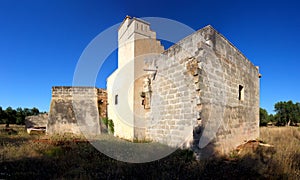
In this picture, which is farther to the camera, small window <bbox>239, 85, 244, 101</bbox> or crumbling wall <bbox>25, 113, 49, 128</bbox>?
crumbling wall <bbox>25, 113, 49, 128</bbox>

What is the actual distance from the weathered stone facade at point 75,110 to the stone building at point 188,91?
381 cm

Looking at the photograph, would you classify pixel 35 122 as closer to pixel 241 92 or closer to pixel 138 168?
pixel 138 168

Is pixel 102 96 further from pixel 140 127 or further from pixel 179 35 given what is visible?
pixel 179 35

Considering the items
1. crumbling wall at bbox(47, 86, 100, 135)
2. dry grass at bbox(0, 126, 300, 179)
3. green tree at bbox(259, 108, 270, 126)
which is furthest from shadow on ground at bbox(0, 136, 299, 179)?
green tree at bbox(259, 108, 270, 126)

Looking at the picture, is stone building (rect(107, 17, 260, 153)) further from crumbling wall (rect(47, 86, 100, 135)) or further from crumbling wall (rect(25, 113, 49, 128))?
crumbling wall (rect(25, 113, 49, 128))

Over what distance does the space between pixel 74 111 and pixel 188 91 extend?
997 cm

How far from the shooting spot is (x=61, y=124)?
41.2ft

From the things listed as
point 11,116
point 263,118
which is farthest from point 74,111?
point 263,118

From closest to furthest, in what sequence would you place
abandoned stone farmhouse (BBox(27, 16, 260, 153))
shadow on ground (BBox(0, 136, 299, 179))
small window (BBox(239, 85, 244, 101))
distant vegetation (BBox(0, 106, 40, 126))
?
shadow on ground (BBox(0, 136, 299, 179)) → abandoned stone farmhouse (BBox(27, 16, 260, 153)) → small window (BBox(239, 85, 244, 101)) → distant vegetation (BBox(0, 106, 40, 126))

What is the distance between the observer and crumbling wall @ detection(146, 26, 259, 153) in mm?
5496

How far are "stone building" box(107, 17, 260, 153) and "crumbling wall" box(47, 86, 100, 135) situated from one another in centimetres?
379

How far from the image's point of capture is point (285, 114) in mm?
29797

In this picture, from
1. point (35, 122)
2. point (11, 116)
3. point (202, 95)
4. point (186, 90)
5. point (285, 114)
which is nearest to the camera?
point (202, 95)

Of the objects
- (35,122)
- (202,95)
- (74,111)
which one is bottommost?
(35,122)
